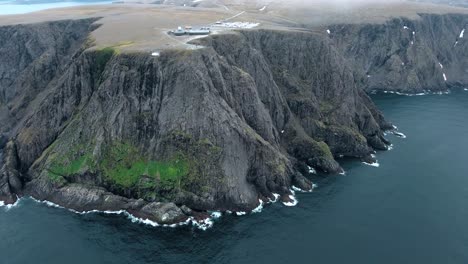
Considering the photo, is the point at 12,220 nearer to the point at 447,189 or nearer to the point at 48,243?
the point at 48,243

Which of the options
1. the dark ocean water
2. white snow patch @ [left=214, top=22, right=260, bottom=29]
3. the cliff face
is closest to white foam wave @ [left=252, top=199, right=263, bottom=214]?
the cliff face

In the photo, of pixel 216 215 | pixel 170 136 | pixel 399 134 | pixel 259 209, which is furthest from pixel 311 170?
pixel 399 134

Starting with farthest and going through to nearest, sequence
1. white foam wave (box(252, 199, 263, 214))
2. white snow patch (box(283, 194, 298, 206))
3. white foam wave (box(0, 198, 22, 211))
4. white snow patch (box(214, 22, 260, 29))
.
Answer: white snow patch (box(214, 22, 260, 29))
white snow patch (box(283, 194, 298, 206))
white foam wave (box(252, 199, 263, 214))
white foam wave (box(0, 198, 22, 211))

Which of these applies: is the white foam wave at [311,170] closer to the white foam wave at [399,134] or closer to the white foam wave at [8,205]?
the white foam wave at [399,134]

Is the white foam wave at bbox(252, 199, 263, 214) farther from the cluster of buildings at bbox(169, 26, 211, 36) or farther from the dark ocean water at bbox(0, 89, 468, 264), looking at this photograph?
the cluster of buildings at bbox(169, 26, 211, 36)

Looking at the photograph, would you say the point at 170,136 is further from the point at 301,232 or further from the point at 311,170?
the point at 311,170
